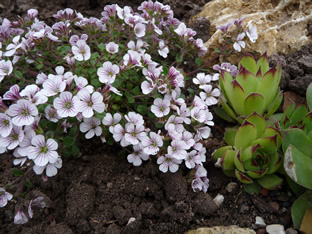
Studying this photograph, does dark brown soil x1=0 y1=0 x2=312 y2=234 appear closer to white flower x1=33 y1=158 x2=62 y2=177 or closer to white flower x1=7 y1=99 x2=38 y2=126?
white flower x1=33 y1=158 x2=62 y2=177

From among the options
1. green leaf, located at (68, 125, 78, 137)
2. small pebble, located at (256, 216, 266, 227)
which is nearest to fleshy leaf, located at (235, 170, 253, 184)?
small pebble, located at (256, 216, 266, 227)

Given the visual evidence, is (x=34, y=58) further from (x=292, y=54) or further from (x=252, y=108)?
(x=292, y=54)

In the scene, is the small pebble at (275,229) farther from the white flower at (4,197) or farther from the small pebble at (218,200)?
the white flower at (4,197)

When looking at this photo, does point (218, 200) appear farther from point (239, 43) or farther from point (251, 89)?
point (239, 43)

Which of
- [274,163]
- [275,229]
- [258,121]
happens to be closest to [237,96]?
[258,121]

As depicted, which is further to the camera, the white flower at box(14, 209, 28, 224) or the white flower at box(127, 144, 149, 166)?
the white flower at box(127, 144, 149, 166)

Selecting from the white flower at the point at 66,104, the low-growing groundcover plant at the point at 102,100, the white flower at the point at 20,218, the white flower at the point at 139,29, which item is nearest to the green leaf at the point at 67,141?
the low-growing groundcover plant at the point at 102,100
